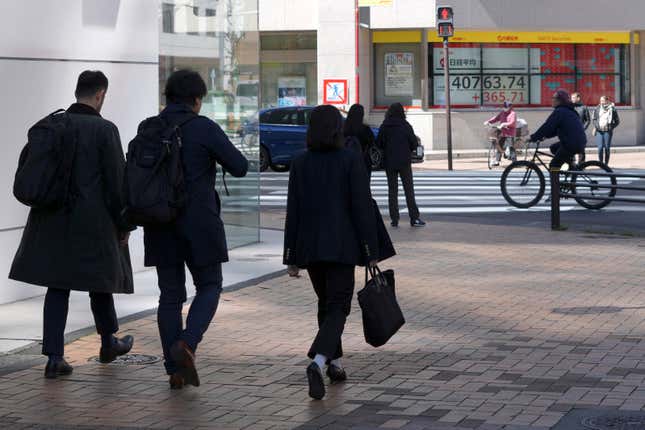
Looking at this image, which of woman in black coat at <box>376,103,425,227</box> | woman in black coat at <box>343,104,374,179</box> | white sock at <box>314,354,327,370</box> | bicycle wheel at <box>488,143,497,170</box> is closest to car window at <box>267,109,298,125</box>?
bicycle wheel at <box>488,143,497,170</box>

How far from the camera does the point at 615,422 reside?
21.7ft

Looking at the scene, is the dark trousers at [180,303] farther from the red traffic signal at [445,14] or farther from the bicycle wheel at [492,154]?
the bicycle wheel at [492,154]

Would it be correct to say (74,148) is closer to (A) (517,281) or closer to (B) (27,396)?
(B) (27,396)

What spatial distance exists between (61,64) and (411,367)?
510cm

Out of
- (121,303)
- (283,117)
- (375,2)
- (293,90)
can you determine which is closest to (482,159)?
(375,2)

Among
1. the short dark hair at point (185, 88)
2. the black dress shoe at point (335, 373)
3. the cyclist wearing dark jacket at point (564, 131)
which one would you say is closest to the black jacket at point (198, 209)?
the short dark hair at point (185, 88)

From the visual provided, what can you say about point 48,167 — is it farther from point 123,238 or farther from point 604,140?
point 604,140

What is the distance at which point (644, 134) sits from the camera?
41438 millimetres

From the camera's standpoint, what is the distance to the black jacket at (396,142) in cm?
1759

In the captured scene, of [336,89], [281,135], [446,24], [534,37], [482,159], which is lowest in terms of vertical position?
[482,159]

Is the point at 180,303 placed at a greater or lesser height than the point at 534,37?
lesser

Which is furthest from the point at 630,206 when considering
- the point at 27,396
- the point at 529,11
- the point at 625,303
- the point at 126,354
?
the point at 529,11

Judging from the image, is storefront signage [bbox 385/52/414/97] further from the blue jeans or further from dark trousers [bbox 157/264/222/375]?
dark trousers [bbox 157/264/222/375]

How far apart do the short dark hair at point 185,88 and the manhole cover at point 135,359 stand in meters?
1.79
